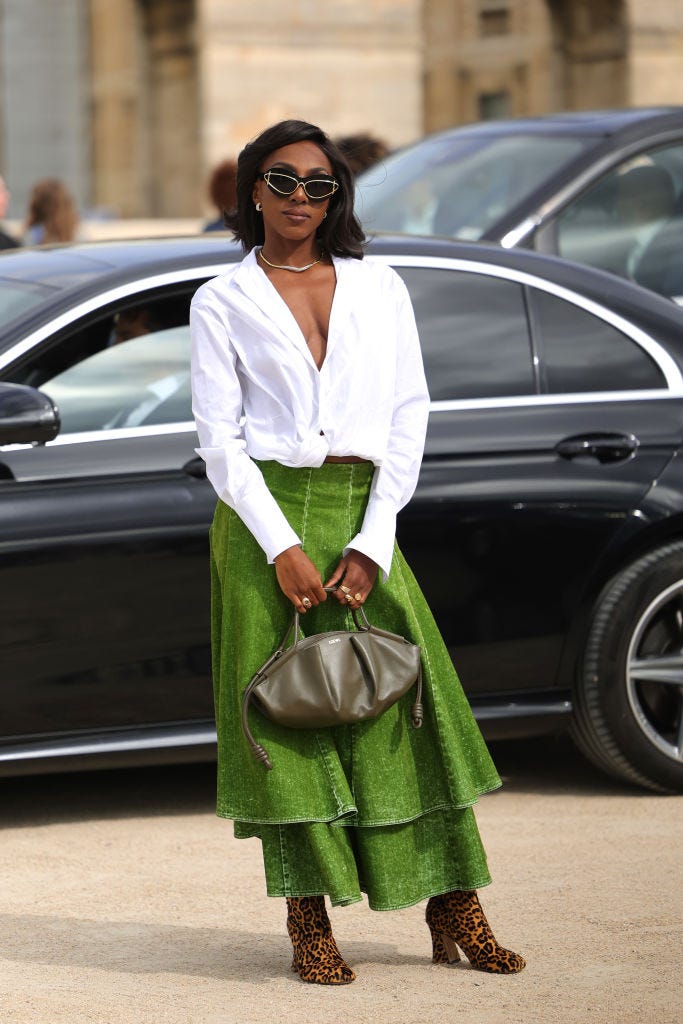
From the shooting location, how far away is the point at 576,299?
5.85 m

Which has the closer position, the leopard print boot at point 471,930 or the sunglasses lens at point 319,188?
the sunglasses lens at point 319,188

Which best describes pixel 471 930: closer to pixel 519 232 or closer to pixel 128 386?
pixel 128 386

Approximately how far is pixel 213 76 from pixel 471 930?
17.0 m

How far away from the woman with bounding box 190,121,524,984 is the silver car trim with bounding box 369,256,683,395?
172 centimetres

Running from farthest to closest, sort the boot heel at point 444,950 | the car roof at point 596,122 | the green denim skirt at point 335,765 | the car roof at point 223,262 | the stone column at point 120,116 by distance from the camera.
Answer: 1. the stone column at point 120,116
2. the car roof at point 596,122
3. the car roof at point 223,262
4. the boot heel at point 444,950
5. the green denim skirt at point 335,765

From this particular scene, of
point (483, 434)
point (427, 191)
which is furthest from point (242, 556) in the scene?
point (427, 191)

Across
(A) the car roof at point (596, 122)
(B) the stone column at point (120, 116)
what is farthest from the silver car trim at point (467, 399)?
→ (B) the stone column at point (120, 116)

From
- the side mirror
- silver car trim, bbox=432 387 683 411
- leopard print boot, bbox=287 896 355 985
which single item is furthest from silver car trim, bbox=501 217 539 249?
leopard print boot, bbox=287 896 355 985

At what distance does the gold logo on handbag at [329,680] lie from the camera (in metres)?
3.91

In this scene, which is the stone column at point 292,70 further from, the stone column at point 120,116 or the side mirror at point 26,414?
the side mirror at point 26,414

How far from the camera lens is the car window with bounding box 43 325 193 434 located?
5.40 m

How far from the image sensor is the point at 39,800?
19.3ft

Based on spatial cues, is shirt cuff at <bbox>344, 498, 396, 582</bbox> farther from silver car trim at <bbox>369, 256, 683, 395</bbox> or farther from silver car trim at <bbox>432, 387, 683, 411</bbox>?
silver car trim at <bbox>369, 256, 683, 395</bbox>

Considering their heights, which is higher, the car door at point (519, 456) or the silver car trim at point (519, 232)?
the silver car trim at point (519, 232)
